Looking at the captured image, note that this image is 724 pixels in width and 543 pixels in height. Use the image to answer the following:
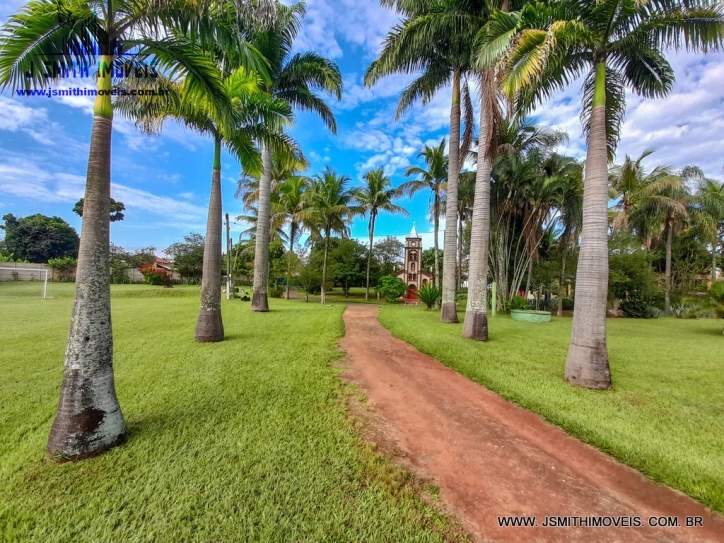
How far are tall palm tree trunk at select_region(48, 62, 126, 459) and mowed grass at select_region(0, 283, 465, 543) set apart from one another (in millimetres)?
192

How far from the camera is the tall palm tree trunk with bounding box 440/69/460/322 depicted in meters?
10.4

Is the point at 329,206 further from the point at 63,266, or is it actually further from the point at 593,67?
the point at 63,266

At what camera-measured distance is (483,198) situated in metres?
8.41

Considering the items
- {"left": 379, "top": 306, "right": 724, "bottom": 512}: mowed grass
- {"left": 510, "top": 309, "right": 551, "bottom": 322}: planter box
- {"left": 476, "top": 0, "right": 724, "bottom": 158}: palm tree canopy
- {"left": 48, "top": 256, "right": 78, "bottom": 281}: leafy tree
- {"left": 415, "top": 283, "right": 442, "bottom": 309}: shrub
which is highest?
{"left": 476, "top": 0, "right": 724, "bottom": 158}: palm tree canopy

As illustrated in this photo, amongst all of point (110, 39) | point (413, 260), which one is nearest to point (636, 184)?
point (413, 260)

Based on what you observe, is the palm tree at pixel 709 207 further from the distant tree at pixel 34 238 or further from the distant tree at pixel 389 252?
the distant tree at pixel 34 238

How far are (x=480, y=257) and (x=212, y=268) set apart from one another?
6734mm

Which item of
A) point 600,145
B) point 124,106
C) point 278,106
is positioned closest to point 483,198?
point 600,145

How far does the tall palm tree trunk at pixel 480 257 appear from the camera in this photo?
788 cm

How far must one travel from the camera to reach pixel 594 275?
5.03m

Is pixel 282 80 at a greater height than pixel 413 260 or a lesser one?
greater

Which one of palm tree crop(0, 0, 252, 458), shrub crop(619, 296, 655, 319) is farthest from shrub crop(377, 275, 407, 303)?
palm tree crop(0, 0, 252, 458)

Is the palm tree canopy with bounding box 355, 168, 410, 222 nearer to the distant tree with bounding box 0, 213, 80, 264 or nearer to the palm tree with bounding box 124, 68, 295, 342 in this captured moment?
the palm tree with bounding box 124, 68, 295, 342

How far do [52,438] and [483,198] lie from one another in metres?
8.99
